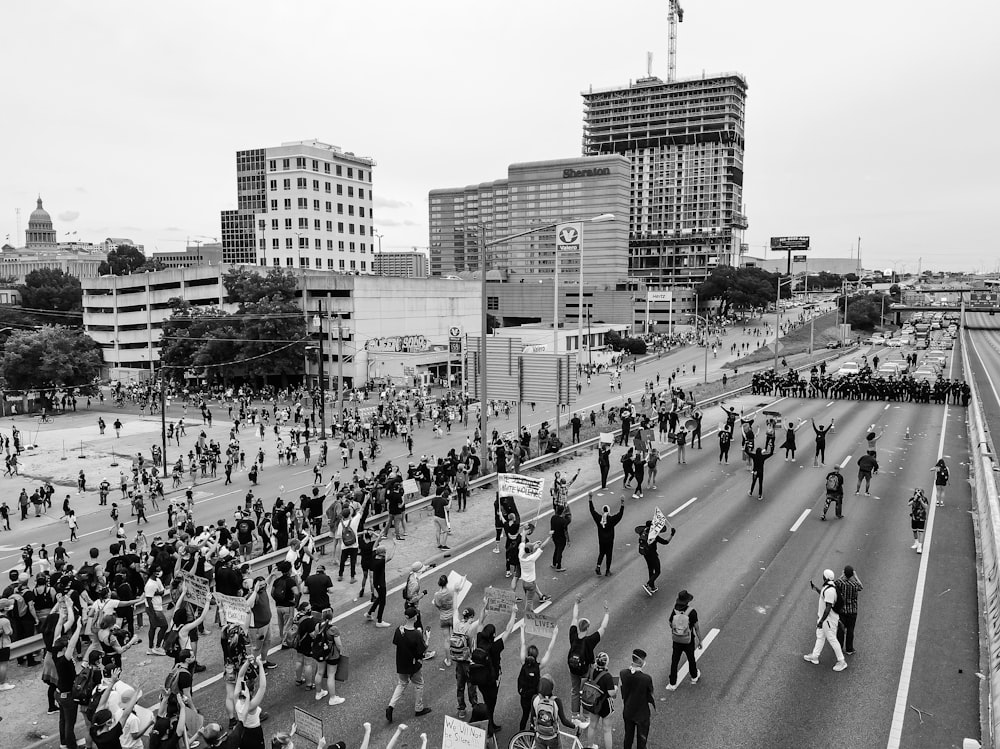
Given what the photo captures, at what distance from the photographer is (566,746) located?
29.9 feet

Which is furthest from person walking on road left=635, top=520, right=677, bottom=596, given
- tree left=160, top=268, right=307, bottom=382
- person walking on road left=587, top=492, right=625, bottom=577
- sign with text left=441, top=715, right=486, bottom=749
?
tree left=160, top=268, right=307, bottom=382

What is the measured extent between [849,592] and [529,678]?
597 cm

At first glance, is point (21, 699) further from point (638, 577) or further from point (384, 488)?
point (638, 577)

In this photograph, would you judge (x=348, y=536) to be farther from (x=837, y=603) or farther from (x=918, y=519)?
(x=918, y=519)

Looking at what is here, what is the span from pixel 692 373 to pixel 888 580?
65.5 meters

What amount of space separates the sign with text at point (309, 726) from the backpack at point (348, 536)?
267 inches

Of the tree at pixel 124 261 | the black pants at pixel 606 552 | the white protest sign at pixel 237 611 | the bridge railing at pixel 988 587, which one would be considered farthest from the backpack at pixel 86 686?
the tree at pixel 124 261

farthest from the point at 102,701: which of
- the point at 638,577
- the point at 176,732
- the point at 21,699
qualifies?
the point at 638,577

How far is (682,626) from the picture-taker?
10594mm

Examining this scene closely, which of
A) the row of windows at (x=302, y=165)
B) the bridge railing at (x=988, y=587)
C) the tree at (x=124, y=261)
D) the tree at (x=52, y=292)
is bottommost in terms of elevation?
the bridge railing at (x=988, y=587)

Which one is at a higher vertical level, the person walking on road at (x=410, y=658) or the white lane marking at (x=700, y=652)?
the person walking on road at (x=410, y=658)

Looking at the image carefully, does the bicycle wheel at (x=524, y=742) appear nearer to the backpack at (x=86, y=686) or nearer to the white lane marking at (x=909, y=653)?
the white lane marking at (x=909, y=653)

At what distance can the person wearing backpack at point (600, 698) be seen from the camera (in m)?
8.85

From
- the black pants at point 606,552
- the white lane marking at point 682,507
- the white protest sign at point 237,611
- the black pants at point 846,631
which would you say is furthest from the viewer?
the white lane marking at point 682,507
